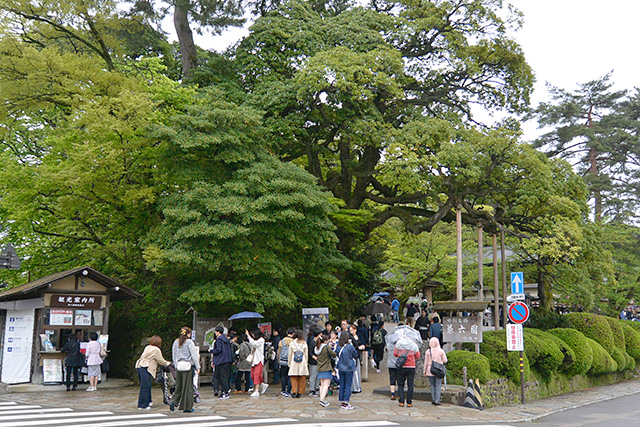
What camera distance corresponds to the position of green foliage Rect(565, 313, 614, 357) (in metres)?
21.6

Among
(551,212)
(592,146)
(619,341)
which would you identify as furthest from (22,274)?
(592,146)

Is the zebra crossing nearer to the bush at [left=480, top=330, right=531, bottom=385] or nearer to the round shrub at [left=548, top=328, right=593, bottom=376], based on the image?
the bush at [left=480, top=330, right=531, bottom=385]

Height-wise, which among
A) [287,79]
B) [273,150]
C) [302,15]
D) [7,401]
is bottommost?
[7,401]

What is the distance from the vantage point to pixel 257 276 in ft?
54.5

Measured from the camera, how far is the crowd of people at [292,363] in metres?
11.8

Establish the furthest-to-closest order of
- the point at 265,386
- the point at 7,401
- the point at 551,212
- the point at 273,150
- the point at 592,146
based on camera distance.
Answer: the point at 592,146
the point at 273,150
the point at 551,212
the point at 265,386
the point at 7,401

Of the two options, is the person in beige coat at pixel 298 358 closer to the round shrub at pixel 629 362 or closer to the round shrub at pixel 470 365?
the round shrub at pixel 470 365

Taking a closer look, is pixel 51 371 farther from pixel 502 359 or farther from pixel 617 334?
pixel 617 334

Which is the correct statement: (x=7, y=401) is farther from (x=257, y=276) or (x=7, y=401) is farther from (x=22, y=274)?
(x=22, y=274)

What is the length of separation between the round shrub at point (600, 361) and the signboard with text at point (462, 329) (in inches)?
298

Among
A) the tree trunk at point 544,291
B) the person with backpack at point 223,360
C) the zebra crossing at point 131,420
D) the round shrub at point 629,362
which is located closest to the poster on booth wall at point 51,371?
the zebra crossing at point 131,420

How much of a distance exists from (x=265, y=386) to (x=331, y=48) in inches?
538

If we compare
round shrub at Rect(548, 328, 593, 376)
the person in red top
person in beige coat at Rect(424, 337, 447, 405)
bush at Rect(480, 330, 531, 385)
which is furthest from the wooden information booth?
round shrub at Rect(548, 328, 593, 376)

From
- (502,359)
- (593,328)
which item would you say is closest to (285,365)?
(502,359)
